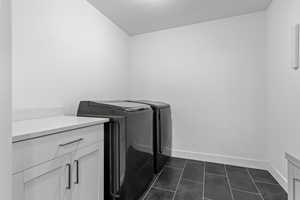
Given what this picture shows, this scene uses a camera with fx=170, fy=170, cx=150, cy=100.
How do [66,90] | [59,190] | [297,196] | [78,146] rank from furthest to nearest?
[66,90] → [78,146] → [59,190] → [297,196]

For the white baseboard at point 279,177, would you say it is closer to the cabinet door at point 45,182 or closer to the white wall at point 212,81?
the white wall at point 212,81

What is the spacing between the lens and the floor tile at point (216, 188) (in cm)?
175

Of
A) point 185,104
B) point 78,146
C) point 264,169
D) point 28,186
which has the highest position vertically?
point 185,104

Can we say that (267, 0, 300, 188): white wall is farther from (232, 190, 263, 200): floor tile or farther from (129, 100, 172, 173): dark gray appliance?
(129, 100, 172, 173): dark gray appliance

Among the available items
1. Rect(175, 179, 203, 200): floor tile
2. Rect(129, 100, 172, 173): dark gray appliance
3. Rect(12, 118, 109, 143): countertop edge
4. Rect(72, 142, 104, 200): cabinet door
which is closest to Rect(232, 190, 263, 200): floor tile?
Rect(175, 179, 203, 200): floor tile

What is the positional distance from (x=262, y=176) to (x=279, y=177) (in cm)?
22

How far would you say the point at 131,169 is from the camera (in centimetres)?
149

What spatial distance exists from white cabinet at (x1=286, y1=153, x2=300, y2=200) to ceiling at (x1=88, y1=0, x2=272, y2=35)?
2.04 meters

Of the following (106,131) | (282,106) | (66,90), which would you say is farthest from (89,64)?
(282,106)

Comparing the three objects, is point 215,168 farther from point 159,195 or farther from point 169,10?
point 169,10

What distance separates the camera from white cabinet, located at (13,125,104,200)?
834 millimetres

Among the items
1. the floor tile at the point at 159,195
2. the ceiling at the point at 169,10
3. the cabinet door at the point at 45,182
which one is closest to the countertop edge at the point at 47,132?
the cabinet door at the point at 45,182

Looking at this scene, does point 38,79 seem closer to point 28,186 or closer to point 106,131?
point 106,131

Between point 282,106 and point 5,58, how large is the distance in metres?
2.39
